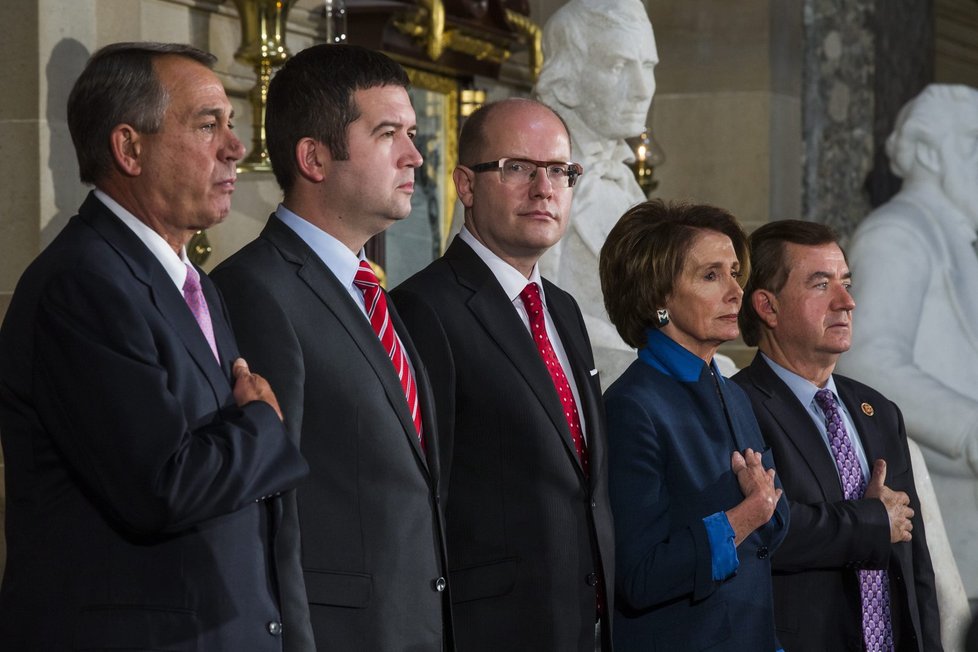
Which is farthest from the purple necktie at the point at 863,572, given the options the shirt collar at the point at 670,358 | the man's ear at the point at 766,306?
the shirt collar at the point at 670,358

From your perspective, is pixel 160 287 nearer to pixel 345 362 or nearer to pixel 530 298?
pixel 345 362

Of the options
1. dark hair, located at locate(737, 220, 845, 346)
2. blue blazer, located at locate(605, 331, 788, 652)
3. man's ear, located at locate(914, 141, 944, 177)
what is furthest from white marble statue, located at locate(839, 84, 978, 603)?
blue blazer, located at locate(605, 331, 788, 652)

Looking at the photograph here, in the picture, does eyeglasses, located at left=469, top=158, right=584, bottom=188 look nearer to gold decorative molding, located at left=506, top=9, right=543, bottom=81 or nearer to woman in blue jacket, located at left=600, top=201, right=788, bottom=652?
woman in blue jacket, located at left=600, top=201, right=788, bottom=652

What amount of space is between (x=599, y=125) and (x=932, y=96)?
2.19 m

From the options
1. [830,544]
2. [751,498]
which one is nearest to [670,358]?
[751,498]

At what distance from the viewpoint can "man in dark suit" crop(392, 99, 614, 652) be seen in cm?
353

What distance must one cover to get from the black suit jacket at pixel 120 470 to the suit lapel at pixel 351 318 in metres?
0.40

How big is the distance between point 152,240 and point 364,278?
0.56 m

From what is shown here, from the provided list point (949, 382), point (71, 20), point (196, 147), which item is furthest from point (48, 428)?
point (949, 382)

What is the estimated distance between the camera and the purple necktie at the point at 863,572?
418 centimetres

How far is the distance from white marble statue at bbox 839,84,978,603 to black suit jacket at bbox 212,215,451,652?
3.36 meters

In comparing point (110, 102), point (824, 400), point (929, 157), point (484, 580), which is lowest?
point (484, 580)

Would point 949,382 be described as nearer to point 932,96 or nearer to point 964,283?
point 964,283

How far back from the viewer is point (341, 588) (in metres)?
3.15
